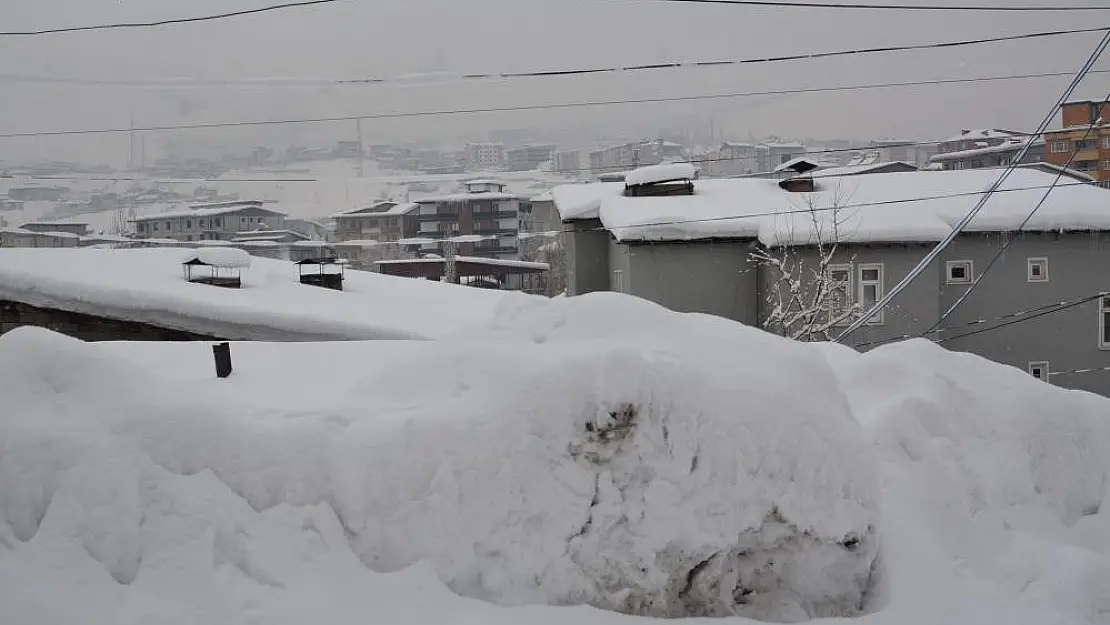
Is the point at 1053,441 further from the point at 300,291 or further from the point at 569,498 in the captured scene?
the point at 300,291

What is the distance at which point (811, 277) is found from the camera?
1967 centimetres

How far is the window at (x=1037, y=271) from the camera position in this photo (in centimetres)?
1991

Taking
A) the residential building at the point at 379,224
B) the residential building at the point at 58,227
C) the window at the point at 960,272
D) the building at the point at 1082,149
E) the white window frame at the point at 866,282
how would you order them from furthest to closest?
the residential building at the point at 379,224 < the building at the point at 1082,149 < the residential building at the point at 58,227 < the window at the point at 960,272 < the white window frame at the point at 866,282

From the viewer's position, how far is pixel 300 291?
49.3 feet

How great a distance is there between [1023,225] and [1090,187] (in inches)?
208

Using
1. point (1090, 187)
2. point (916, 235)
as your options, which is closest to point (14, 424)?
point (916, 235)

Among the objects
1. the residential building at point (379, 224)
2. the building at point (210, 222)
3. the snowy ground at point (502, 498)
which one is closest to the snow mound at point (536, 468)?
the snowy ground at point (502, 498)

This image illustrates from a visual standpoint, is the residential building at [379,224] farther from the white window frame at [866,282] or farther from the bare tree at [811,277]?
the white window frame at [866,282]

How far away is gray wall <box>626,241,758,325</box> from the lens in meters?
20.1

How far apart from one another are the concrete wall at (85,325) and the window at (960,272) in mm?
16507

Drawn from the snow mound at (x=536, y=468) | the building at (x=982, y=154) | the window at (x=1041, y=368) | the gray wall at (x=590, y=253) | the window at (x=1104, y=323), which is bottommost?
the window at (x=1041, y=368)

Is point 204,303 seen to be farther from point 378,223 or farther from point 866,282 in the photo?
point 378,223

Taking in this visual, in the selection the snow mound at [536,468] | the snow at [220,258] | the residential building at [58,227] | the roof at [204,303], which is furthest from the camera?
the residential building at [58,227]

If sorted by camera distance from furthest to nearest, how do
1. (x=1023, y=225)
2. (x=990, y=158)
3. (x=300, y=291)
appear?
(x=990, y=158) < (x=1023, y=225) < (x=300, y=291)
